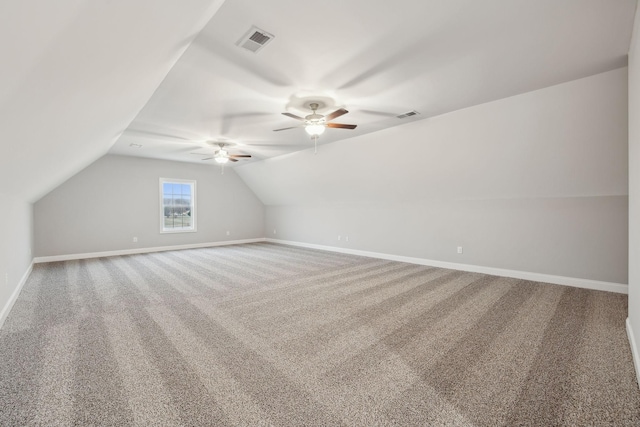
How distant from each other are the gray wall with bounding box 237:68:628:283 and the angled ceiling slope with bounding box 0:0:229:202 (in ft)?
12.5

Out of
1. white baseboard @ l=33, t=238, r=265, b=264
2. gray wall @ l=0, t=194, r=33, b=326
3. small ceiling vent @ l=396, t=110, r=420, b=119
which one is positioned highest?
small ceiling vent @ l=396, t=110, r=420, b=119

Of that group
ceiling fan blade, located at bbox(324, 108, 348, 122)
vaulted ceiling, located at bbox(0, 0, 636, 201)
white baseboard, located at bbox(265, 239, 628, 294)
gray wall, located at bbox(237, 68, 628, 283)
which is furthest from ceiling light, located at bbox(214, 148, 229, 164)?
white baseboard, located at bbox(265, 239, 628, 294)

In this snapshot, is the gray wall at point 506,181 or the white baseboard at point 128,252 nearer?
the gray wall at point 506,181

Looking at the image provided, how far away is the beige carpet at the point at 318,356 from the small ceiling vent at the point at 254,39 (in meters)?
2.78

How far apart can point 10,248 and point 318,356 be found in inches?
174

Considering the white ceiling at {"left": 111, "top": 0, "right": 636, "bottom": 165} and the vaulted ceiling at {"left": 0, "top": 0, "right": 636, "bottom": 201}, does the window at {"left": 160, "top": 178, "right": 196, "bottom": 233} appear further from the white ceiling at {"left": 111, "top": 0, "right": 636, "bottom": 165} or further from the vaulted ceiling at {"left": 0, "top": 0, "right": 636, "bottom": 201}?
the vaulted ceiling at {"left": 0, "top": 0, "right": 636, "bottom": 201}

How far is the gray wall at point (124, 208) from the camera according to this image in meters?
6.60

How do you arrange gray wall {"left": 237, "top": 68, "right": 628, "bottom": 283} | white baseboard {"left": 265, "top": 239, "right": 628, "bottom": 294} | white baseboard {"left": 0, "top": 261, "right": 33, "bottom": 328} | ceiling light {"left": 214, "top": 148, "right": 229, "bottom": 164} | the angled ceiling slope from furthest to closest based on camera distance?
ceiling light {"left": 214, "top": 148, "right": 229, "bottom": 164} → white baseboard {"left": 265, "top": 239, "right": 628, "bottom": 294} → gray wall {"left": 237, "top": 68, "right": 628, "bottom": 283} → white baseboard {"left": 0, "top": 261, "right": 33, "bottom": 328} → the angled ceiling slope

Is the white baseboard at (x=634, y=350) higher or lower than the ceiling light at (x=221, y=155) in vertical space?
lower

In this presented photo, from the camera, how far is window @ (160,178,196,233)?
824 cm

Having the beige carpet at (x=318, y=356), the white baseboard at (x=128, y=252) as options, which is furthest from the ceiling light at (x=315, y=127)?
the white baseboard at (x=128, y=252)

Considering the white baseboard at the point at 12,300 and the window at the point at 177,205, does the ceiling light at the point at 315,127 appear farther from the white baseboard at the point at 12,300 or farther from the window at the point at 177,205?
the window at the point at 177,205

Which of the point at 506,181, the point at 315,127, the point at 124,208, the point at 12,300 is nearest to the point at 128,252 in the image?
the point at 124,208

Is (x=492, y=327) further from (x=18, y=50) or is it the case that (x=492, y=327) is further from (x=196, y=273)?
(x=196, y=273)
